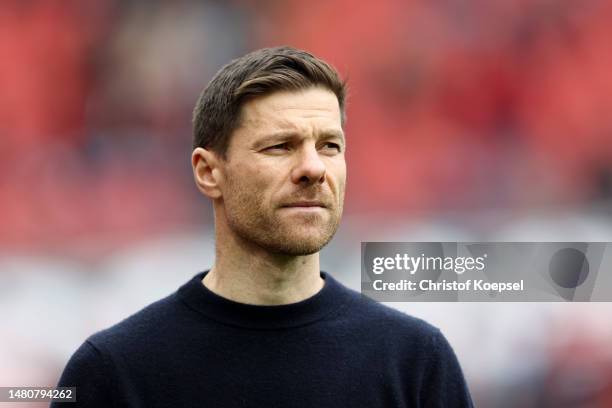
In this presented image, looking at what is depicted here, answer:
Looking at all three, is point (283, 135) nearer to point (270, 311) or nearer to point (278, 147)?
point (278, 147)

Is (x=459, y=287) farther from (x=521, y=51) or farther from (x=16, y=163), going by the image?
(x=16, y=163)

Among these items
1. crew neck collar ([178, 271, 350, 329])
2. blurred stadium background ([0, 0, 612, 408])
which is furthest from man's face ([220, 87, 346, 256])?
blurred stadium background ([0, 0, 612, 408])

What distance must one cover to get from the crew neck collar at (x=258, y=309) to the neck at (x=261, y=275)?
18 mm

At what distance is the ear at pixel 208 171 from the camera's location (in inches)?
88.8

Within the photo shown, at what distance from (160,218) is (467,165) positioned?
45.0 inches

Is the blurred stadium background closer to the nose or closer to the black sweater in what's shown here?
the black sweater

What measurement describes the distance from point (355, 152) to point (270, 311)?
1.85 m

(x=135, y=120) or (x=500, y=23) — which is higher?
(x=500, y=23)

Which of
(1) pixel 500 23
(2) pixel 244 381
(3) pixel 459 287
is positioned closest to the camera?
(2) pixel 244 381

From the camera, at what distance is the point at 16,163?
3.91 meters

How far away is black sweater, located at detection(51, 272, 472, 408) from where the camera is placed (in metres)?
2.10

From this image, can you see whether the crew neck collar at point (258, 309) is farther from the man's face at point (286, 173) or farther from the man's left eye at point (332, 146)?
the man's left eye at point (332, 146)

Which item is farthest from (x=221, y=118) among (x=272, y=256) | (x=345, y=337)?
(x=345, y=337)

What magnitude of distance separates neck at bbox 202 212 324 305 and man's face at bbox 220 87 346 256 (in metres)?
0.03
